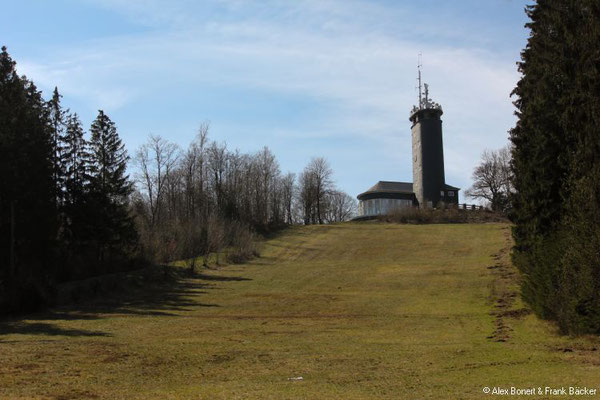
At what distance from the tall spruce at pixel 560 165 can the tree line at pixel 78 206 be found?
73.6ft

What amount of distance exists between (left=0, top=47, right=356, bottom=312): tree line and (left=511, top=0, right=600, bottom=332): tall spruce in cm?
2244

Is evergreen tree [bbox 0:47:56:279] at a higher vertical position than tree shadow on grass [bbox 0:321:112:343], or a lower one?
higher

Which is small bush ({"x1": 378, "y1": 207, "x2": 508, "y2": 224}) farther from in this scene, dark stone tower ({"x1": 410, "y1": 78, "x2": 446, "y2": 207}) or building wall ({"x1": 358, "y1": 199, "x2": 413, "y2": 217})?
building wall ({"x1": 358, "y1": 199, "x2": 413, "y2": 217})

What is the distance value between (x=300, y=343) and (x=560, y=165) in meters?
9.82

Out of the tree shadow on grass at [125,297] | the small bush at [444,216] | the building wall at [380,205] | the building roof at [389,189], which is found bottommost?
the tree shadow on grass at [125,297]

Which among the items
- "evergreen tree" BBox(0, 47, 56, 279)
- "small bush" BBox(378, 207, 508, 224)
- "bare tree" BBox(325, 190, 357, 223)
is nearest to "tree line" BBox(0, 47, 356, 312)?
"evergreen tree" BBox(0, 47, 56, 279)

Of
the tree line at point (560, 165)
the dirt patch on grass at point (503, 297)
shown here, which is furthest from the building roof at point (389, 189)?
the tree line at point (560, 165)

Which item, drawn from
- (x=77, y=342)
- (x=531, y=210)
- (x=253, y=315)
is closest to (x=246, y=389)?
(x=77, y=342)

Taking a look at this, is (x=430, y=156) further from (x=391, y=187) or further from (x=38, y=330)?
(x=38, y=330)

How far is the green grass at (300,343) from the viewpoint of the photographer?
9.63m

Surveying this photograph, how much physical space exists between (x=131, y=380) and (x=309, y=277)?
3175cm

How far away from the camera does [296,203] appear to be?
97062 millimetres

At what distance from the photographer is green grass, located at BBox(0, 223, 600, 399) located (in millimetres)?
9633

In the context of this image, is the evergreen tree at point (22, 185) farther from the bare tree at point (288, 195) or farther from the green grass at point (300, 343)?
the bare tree at point (288, 195)
